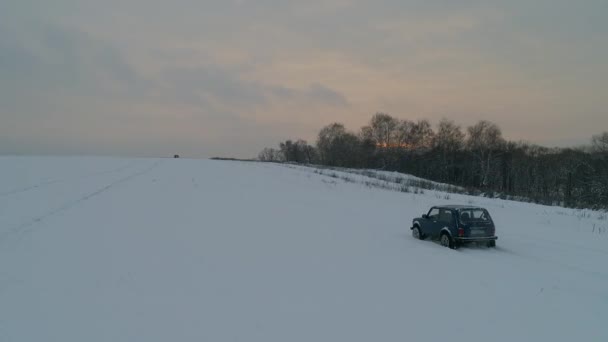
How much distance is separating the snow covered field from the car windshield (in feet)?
3.29

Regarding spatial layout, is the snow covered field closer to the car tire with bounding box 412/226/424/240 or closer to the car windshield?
the car tire with bounding box 412/226/424/240

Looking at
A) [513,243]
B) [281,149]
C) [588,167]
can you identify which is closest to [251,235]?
[513,243]

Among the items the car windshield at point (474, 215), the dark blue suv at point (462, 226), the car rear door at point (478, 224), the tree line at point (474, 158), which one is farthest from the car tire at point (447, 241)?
the tree line at point (474, 158)

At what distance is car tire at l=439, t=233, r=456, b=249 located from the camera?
12.9 m

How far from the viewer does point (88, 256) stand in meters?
9.56

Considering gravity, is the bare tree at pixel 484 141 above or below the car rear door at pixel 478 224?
above

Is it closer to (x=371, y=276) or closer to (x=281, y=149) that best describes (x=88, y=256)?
(x=371, y=276)

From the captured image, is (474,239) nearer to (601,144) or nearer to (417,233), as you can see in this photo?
(417,233)

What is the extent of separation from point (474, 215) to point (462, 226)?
30.2 inches

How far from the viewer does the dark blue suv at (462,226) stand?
1264cm

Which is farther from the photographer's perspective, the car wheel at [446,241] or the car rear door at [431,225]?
the car rear door at [431,225]

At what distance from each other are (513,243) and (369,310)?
30.8ft

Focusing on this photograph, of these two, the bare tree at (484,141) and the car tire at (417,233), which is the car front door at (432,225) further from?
the bare tree at (484,141)

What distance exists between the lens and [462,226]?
12.6 metres
